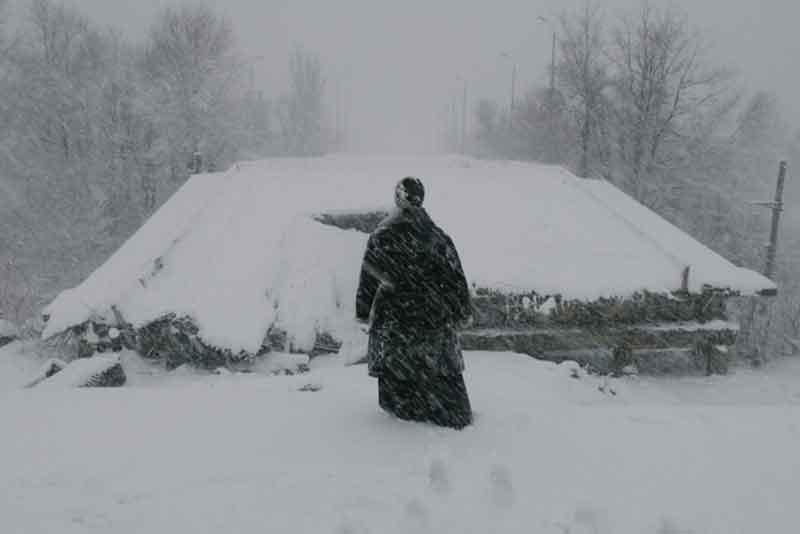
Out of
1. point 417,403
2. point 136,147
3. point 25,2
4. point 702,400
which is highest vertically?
point 25,2

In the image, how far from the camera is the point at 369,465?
392 centimetres

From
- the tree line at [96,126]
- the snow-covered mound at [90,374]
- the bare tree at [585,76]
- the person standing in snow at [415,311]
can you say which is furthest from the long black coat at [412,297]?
the bare tree at [585,76]

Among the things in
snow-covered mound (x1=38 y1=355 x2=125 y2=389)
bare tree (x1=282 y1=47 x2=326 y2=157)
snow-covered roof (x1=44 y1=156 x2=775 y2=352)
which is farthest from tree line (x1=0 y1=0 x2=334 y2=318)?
snow-covered mound (x1=38 y1=355 x2=125 y2=389)

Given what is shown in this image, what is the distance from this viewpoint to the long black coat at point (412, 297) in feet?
14.3

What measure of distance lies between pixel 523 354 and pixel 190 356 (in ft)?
15.8

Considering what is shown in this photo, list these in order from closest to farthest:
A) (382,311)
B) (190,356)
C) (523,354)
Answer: (382,311), (190,356), (523,354)

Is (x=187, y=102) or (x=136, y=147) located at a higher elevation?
(x=187, y=102)

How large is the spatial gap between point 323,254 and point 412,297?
5550mm

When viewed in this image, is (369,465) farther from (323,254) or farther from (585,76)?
(585,76)

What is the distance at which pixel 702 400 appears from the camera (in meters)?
8.67

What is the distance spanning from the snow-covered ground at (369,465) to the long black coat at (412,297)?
0.54m

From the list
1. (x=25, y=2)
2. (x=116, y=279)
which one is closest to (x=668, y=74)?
(x=116, y=279)

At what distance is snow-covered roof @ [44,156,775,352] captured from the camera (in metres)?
8.30

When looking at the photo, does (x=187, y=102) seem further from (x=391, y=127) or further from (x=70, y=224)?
(x=391, y=127)
